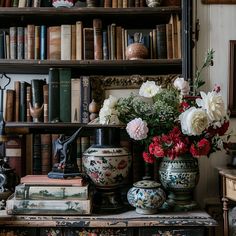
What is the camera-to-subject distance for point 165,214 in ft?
5.53

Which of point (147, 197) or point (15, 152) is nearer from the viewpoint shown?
point (147, 197)

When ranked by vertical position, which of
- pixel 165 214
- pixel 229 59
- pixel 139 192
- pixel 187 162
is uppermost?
pixel 229 59

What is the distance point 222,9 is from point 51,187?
51.1 inches

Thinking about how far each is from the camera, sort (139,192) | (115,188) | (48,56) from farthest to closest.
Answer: (48,56), (115,188), (139,192)

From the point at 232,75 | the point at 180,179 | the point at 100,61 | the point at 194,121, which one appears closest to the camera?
the point at 194,121

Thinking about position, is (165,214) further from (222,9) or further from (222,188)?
(222,9)

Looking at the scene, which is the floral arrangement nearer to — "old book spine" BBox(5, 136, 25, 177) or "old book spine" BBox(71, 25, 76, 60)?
"old book spine" BBox(71, 25, 76, 60)

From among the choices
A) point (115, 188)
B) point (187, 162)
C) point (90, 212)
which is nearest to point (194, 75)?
point (187, 162)

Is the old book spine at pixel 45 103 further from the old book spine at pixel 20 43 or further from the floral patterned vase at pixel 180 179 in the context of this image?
the floral patterned vase at pixel 180 179

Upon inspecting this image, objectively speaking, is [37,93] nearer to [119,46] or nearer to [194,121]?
[119,46]

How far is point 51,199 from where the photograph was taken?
1.66 metres

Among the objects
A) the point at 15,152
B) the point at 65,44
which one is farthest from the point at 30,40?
the point at 15,152

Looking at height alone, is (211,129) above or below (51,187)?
above

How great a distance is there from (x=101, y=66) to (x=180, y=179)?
714 mm
